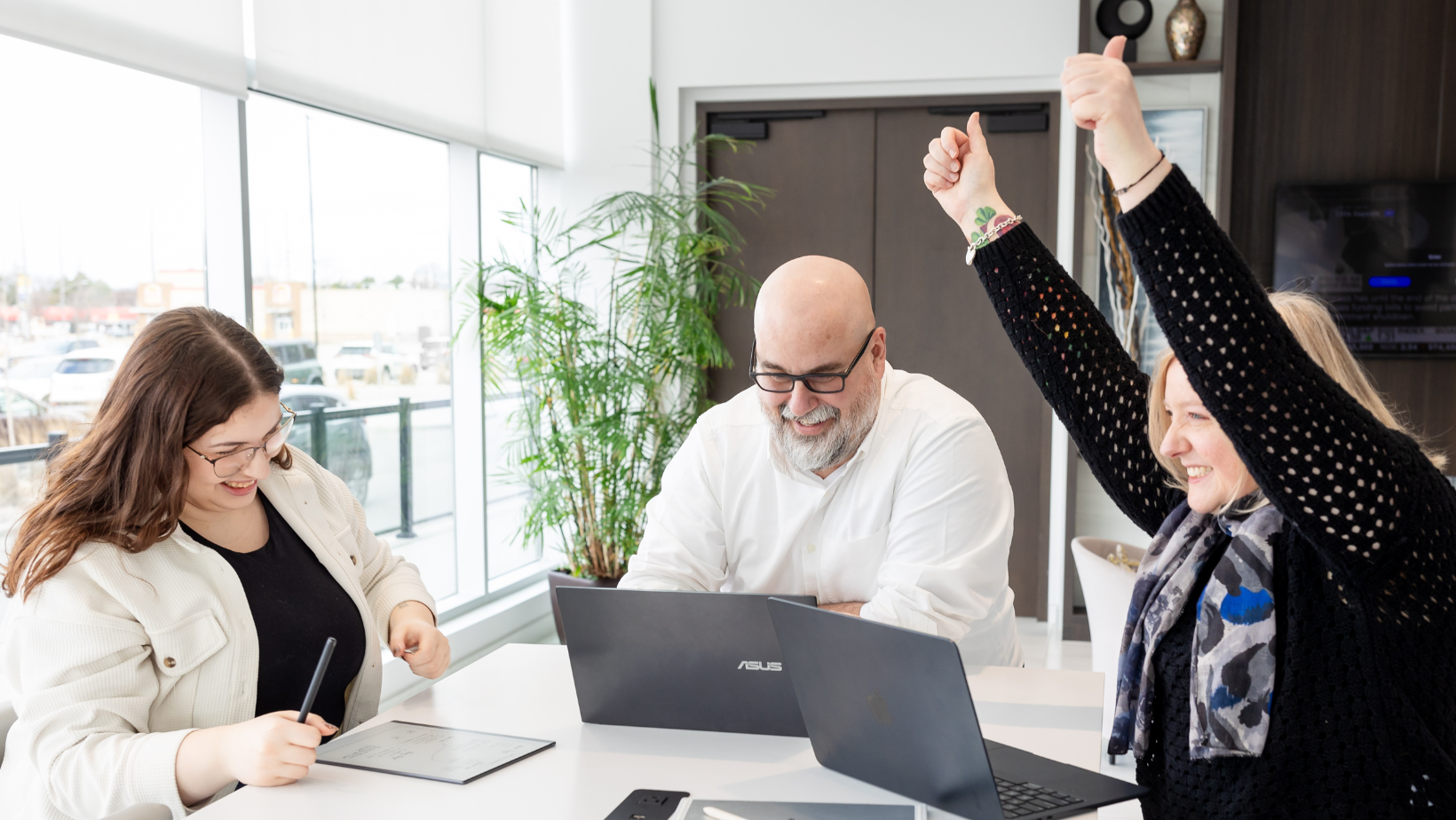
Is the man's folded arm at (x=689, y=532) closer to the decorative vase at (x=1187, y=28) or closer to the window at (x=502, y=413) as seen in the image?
the window at (x=502, y=413)

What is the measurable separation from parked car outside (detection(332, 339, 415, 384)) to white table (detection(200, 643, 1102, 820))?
6.72 ft

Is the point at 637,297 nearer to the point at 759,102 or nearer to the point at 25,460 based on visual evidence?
the point at 759,102

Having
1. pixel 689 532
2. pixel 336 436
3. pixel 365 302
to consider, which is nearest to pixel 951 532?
pixel 689 532

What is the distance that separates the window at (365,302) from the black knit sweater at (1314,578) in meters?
2.69

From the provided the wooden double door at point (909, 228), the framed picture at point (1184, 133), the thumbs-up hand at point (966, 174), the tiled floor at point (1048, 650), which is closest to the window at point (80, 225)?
the thumbs-up hand at point (966, 174)

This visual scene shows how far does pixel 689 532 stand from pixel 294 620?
2.39ft

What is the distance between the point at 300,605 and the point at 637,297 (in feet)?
7.98

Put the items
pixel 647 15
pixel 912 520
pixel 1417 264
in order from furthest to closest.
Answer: pixel 647 15
pixel 1417 264
pixel 912 520

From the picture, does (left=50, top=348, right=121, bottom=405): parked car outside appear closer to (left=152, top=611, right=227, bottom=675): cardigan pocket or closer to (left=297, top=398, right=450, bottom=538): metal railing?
(left=297, top=398, right=450, bottom=538): metal railing

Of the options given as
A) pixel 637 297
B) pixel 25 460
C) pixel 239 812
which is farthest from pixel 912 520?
pixel 637 297

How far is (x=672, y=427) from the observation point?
411 centimetres

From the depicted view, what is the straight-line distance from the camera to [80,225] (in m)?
2.45

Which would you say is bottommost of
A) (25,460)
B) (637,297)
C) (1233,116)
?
(25,460)

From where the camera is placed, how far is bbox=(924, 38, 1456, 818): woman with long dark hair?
99cm
